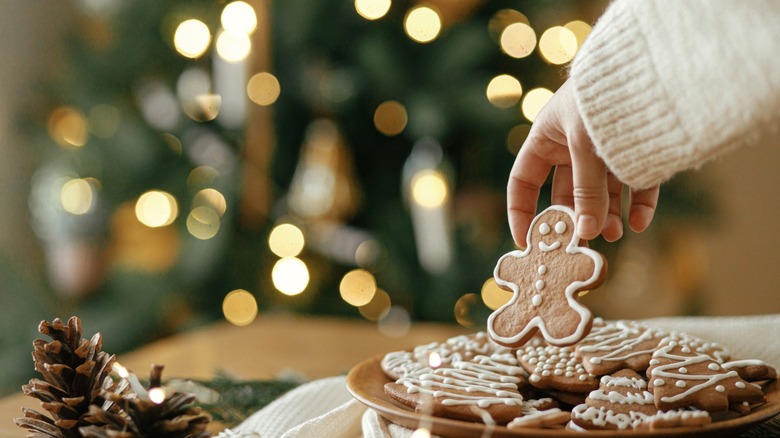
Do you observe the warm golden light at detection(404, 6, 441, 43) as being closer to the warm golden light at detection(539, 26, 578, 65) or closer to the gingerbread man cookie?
the warm golden light at detection(539, 26, 578, 65)

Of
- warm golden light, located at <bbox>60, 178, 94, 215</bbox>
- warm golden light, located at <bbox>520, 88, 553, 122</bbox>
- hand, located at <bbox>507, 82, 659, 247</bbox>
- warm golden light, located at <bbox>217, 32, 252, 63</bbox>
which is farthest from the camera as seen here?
warm golden light, located at <bbox>60, 178, 94, 215</bbox>

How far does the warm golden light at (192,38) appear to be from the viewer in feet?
6.19

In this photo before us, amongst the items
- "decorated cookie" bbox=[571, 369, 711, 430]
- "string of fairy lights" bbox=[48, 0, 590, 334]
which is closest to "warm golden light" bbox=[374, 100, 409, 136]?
"string of fairy lights" bbox=[48, 0, 590, 334]

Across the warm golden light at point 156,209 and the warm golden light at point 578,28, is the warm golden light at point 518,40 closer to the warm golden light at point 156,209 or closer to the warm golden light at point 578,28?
the warm golden light at point 578,28

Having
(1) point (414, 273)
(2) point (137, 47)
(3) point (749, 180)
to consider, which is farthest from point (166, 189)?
(3) point (749, 180)

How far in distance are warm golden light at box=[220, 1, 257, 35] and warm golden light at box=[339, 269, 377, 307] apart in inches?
26.0

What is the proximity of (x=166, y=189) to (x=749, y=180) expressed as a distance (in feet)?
6.05

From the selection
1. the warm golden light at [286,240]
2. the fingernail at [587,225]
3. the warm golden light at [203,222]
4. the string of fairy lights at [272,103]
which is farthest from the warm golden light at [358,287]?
the fingernail at [587,225]

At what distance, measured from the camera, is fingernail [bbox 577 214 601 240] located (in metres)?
0.71

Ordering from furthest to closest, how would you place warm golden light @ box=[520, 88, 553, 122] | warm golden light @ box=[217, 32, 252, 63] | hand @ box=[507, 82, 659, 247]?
warm golden light @ box=[217, 32, 252, 63] → warm golden light @ box=[520, 88, 553, 122] → hand @ box=[507, 82, 659, 247]

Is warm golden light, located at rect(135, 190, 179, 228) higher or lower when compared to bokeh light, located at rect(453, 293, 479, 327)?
higher

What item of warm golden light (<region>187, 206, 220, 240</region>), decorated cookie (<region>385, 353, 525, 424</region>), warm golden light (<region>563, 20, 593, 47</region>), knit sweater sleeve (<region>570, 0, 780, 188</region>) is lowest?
decorated cookie (<region>385, 353, 525, 424</region>)

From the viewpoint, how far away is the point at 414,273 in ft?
5.91

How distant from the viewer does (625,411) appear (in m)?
0.65
